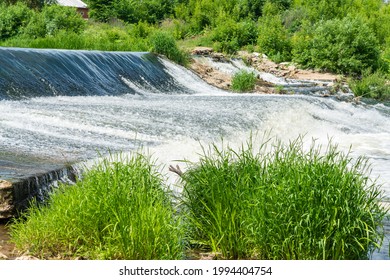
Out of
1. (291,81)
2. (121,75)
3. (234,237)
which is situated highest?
(234,237)

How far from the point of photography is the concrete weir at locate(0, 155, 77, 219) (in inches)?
213

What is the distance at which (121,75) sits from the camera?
60.9ft

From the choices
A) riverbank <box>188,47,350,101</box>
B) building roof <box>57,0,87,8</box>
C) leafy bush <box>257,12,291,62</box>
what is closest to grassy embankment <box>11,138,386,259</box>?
riverbank <box>188,47,350,101</box>

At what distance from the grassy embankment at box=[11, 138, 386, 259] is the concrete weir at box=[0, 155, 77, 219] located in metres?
0.41

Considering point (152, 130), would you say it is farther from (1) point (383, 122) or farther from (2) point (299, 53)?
(2) point (299, 53)

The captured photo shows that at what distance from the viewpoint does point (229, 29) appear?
1346 inches

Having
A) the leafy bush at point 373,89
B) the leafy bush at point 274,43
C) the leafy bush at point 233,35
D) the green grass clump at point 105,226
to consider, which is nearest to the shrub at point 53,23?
the leafy bush at point 233,35

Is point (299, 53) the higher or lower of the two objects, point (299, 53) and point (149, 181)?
the lower

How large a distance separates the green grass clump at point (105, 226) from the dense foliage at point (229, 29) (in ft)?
56.2

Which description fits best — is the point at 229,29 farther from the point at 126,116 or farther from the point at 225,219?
the point at 225,219

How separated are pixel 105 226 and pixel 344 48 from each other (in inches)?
1047

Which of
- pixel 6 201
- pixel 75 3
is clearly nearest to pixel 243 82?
pixel 6 201
